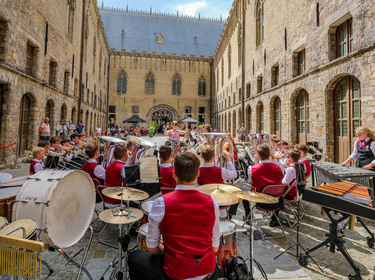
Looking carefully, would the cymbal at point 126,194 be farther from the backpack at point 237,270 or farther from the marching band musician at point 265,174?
the marching band musician at point 265,174

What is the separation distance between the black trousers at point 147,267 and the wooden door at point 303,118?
947 cm

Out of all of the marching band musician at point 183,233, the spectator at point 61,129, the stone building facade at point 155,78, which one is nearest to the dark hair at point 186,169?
the marching band musician at point 183,233

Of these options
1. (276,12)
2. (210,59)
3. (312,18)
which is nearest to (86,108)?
(276,12)

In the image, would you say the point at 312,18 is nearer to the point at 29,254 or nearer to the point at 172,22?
the point at 29,254

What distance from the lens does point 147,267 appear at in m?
1.66

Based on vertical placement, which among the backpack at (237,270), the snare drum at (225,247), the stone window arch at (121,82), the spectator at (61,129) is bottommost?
the backpack at (237,270)

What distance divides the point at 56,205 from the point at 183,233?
125 centimetres

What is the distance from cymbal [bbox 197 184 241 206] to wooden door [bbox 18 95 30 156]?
9.04m

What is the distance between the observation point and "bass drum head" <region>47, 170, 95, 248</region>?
1.96m

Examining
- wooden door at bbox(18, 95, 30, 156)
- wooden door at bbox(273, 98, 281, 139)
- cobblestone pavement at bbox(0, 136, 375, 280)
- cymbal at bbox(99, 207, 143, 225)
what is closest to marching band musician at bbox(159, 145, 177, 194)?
cobblestone pavement at bbox(0, 136, 375, 280)

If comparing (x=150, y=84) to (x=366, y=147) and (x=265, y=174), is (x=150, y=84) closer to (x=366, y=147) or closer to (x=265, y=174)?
(x=366, y=147)

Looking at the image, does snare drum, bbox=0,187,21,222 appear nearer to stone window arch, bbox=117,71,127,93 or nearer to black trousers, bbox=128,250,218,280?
black trousers, bbox=128,250,218,280

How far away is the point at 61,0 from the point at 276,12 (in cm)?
1134

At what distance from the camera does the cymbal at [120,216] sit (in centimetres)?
219
